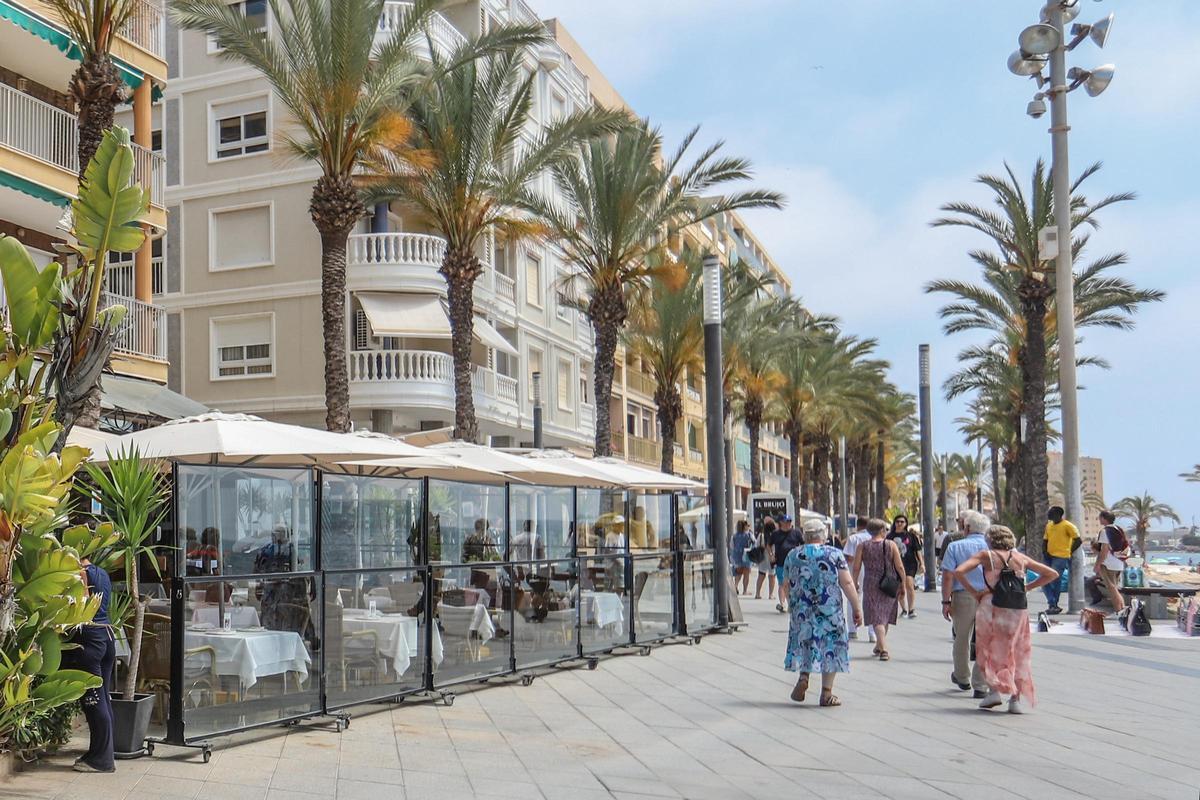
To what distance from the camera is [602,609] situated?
1530cm

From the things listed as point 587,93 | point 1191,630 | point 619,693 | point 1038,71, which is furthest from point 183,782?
point 587,93

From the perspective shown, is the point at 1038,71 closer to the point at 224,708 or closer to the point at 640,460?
the point at 224,708

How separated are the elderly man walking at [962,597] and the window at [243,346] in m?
25.1

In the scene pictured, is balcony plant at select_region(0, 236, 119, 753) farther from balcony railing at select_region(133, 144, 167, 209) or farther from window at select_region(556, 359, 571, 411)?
window at select_region(556, 359, 571, 411)

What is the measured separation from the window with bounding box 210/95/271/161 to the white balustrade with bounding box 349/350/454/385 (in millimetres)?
7101

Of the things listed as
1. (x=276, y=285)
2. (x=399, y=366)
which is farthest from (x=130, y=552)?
(x=276, y=285)

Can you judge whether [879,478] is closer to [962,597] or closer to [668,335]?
[668,335]

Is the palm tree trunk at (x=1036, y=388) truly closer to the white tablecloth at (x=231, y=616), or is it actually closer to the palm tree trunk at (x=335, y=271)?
the palm tree trunk at (x=335, y=271)

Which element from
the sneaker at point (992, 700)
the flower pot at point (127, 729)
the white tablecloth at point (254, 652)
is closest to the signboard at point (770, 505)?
the sneaker at point (992, 700)

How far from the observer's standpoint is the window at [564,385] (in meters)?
43.4

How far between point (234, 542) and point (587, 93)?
1654 inches

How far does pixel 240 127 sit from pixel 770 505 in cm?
1830

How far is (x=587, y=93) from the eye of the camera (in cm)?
4981

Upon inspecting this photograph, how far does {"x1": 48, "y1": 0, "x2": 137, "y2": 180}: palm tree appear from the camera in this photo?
54.7 feet
